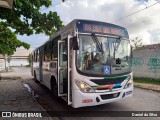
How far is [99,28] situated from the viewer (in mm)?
6223

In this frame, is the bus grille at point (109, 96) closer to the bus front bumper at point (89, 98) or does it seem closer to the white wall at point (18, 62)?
the bus front bumper at point (89, 98)

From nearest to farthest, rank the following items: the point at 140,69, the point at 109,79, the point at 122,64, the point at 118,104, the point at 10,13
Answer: the point at 109,79 → the point at 122,64 → the point at 118,104 → the point at 10,13 → the point at 140,69

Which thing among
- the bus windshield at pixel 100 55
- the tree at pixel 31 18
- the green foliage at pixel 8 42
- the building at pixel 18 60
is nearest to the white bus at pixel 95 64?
the bus windshield at pixel 100 55

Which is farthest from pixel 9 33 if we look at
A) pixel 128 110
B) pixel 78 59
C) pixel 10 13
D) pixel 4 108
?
pixel 128 110

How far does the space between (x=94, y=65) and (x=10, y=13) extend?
5159 mm

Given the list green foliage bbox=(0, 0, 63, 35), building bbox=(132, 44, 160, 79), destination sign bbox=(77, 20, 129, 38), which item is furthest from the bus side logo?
building bbox=(132, 44, 160, 79)

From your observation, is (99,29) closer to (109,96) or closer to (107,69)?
(107,69)

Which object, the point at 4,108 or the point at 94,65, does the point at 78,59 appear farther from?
the point at 4,108

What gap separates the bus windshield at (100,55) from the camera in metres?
5.76

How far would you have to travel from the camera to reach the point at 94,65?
584cm

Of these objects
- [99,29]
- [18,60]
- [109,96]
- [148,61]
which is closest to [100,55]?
[99,29]

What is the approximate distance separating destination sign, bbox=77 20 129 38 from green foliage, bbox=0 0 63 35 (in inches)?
138

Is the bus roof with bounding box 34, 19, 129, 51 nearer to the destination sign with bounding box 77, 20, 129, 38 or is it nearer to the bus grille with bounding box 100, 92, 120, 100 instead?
the destination sign with bounding box 77, 20, 129, 38

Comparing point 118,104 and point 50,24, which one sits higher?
point 50,24
